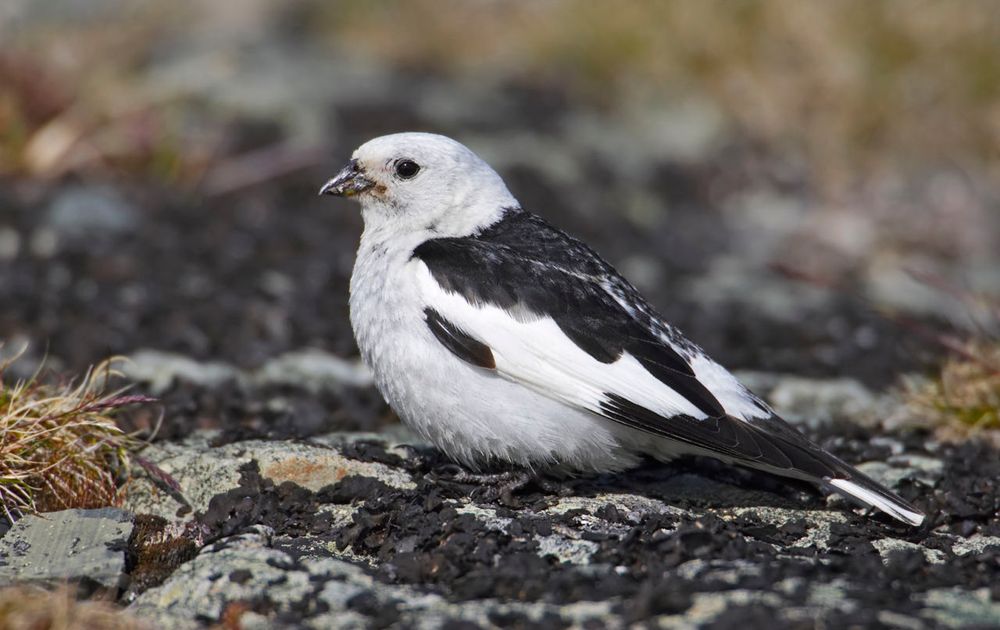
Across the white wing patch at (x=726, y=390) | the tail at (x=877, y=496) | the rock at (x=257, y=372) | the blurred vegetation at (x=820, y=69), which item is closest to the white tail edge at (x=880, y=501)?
the tail at (x=877, y=496)

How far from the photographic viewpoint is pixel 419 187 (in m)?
4.67

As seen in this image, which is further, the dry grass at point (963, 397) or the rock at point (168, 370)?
the rock at point (168, 370)

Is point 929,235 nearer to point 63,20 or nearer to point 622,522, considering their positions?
point 622,522

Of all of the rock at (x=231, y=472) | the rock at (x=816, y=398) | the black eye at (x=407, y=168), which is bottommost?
the rock at (x=231, y=472)

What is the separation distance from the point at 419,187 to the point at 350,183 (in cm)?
30

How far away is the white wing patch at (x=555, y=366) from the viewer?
12.9ft

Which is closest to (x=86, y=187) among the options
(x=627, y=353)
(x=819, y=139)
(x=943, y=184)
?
(x=627, y=353)

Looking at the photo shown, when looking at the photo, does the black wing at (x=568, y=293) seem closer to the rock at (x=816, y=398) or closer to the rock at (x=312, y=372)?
the rock at (x=816, y=398)

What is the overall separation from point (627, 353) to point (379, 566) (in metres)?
1.15

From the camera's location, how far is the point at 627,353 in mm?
4035

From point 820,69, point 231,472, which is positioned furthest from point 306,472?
point 820,69

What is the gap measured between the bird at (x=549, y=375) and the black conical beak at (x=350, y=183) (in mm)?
457

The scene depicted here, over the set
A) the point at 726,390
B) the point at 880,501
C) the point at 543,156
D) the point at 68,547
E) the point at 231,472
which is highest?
the point at 543,156

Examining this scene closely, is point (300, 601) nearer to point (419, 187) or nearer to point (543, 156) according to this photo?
point (419, 187)
